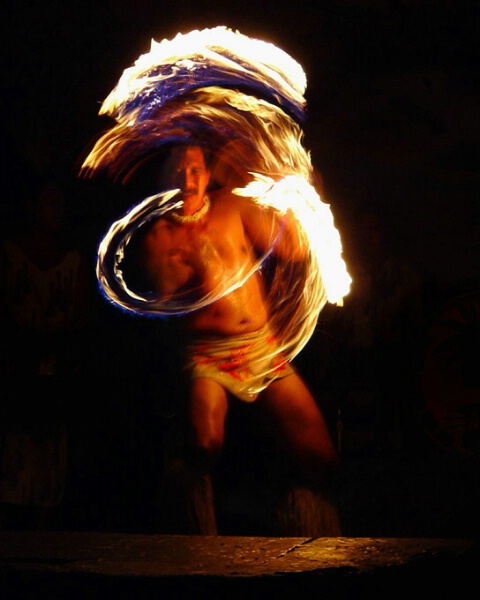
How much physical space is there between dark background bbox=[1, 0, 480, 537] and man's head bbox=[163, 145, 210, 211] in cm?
38

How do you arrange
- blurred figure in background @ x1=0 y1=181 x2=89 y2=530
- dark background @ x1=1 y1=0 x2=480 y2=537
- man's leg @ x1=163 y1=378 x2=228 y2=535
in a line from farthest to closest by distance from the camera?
blurred figure in background @ x1=0 y1=181 x2=89 y2=530 < dark background @ x1=1 y1=0 x2=480 y2=537 < man's leg @ x1=163 y1=378 x2=228 y2=535

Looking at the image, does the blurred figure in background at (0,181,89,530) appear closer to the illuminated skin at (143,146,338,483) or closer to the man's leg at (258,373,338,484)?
the illuminated skin at (143,146,338,483)

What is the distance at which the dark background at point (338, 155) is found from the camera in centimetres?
649

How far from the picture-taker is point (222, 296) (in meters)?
6.49

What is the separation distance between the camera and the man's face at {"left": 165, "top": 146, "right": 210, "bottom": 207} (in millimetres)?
6512

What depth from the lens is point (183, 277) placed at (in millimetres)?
6461

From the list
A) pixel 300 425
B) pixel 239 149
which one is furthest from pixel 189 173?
pixel 300 425

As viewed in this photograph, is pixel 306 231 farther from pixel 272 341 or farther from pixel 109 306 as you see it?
pixel 109 306

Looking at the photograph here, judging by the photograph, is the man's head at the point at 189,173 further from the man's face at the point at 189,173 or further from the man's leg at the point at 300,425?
the man's leg at the point at 300,425

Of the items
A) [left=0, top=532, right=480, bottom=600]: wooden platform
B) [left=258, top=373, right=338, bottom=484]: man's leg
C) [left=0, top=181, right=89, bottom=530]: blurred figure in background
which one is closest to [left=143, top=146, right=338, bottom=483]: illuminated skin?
[left=258, top=373, right=338, bottom=484]: man's leg

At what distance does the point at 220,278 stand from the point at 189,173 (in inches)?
24.1

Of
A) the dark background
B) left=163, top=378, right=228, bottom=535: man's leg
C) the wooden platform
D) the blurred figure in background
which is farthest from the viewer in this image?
the blurred figure in background

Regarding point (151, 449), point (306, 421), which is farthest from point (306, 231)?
point (151, 449)

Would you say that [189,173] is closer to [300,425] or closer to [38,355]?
[38,355]
